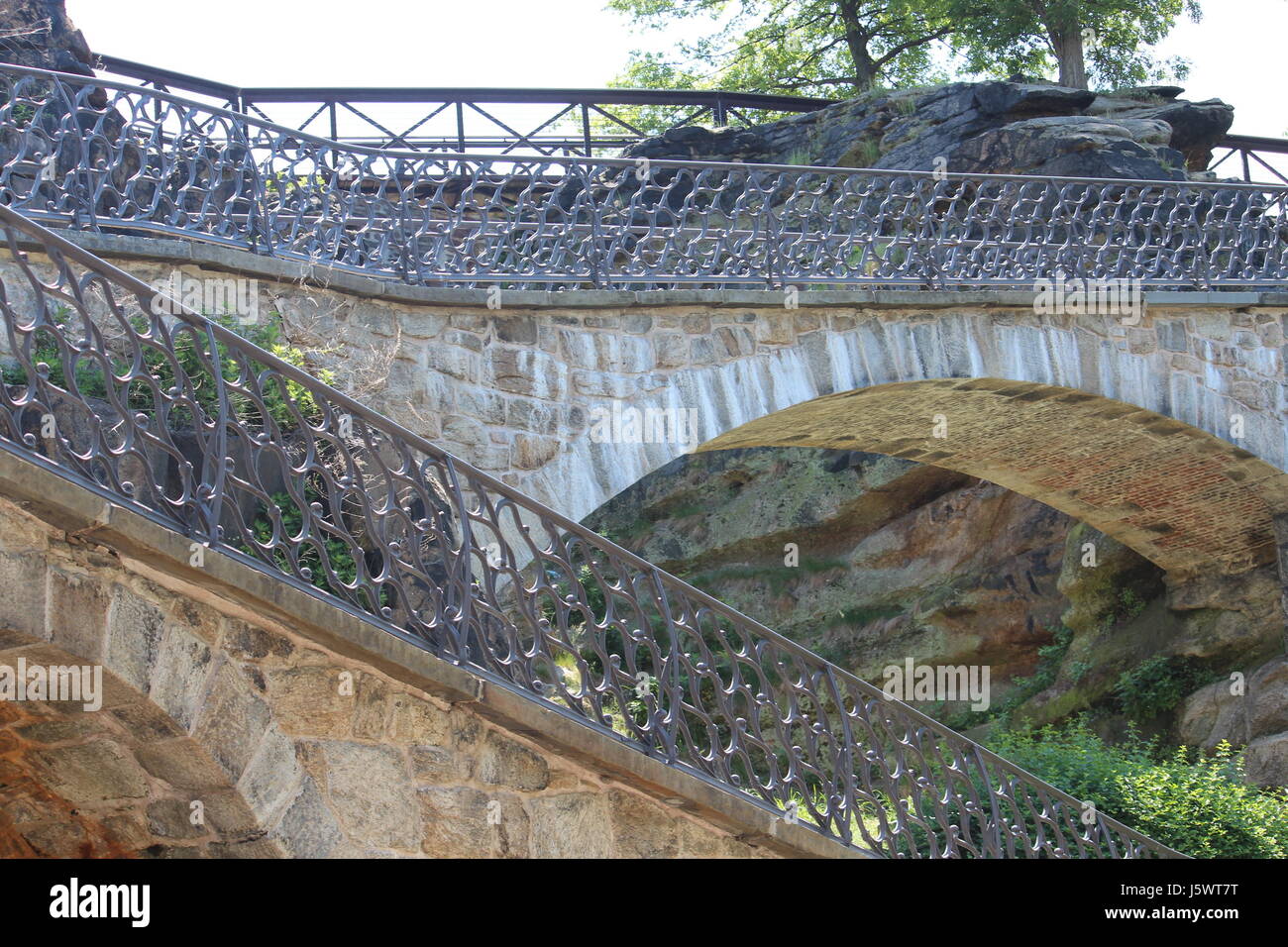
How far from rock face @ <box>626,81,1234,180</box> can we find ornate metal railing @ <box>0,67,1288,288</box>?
225 cm

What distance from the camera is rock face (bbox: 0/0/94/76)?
9.22m

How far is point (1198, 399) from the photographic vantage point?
10.9 m

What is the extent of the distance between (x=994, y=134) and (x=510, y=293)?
7.84m

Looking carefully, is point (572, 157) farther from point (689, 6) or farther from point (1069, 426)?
point (689, 6)

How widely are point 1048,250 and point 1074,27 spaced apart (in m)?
7.15

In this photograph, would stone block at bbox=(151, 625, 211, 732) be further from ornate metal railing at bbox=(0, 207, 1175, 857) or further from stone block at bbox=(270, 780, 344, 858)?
stone block at bbox=(270, 780, 344, 858)

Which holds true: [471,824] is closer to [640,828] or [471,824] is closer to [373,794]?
[373,794]

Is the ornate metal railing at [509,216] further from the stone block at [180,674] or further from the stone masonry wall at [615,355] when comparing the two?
the stone block at [180,674]

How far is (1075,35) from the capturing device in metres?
16.8

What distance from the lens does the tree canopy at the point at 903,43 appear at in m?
16.9

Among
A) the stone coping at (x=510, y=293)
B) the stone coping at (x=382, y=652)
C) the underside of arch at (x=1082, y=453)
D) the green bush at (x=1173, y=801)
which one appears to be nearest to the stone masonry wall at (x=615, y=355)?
the stone coping at (x=510, y=293)

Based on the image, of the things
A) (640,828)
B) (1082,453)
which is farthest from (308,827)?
(1082,453)

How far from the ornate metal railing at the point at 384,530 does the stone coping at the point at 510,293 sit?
30 cm
